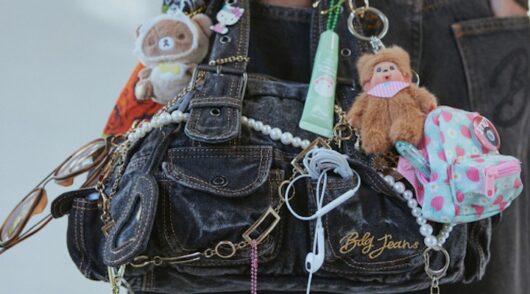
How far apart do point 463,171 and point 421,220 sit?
0.20 feet

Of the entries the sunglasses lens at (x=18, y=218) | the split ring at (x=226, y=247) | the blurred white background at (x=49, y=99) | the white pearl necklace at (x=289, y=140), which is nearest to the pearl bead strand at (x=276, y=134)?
the white pearl necklace at (x=289, y=140)

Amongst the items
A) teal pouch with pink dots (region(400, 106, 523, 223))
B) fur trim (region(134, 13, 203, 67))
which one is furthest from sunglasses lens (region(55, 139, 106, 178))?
teal pouch with pink dots (region(400, 106, 523, 223))

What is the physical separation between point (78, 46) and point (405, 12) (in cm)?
64

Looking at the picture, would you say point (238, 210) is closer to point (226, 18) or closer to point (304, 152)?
point (304, 152)

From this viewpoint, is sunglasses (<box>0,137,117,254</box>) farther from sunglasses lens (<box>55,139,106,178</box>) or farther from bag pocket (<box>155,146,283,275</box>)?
bag pocket (<box>155,146,283,275</box>)

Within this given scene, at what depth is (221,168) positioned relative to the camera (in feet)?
1.54

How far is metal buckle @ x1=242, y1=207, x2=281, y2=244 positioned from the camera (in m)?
0.45

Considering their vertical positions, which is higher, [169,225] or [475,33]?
[475,33]

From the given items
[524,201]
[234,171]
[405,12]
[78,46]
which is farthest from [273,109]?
[78,46]

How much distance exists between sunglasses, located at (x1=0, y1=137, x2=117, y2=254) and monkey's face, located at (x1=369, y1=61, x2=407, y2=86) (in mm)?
268

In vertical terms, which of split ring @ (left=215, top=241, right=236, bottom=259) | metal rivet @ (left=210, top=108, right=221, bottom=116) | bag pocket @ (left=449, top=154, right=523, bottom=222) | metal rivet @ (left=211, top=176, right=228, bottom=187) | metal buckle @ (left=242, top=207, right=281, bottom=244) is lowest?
split ring @ (left=215, top=241, right=236, bottom=259)

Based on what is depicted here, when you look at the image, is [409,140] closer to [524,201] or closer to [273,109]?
[273,109]

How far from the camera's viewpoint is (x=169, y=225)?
45 centimetres

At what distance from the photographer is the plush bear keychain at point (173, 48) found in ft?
1.86
